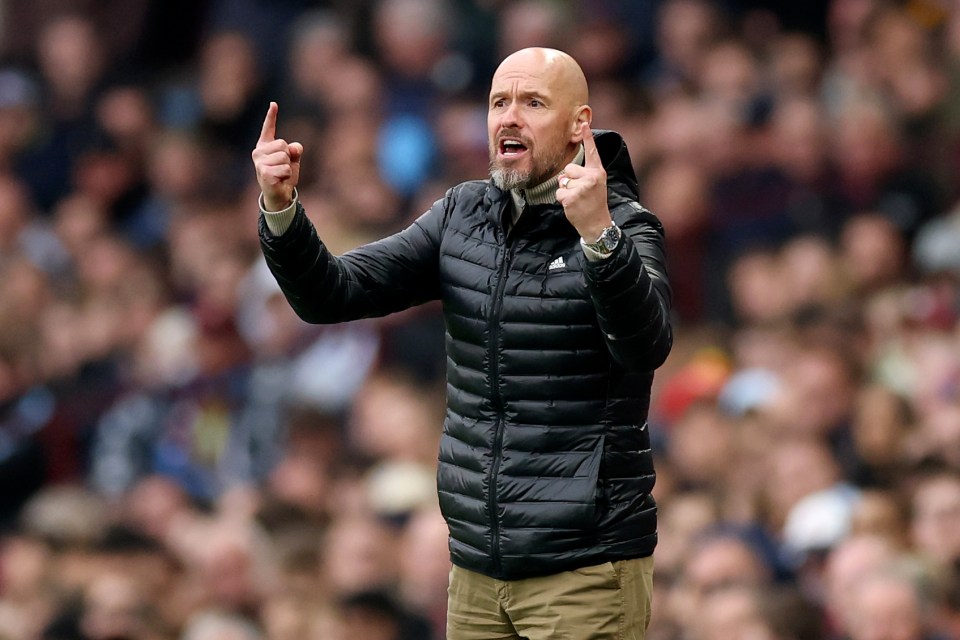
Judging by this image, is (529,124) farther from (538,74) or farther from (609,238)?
(609,238)

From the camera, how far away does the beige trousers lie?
13.1 ft

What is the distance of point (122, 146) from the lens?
445 inches

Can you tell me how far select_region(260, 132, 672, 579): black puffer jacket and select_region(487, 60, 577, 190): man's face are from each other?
9 cm

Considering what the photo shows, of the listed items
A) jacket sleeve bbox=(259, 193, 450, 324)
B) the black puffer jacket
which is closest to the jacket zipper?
the black puffer jacket

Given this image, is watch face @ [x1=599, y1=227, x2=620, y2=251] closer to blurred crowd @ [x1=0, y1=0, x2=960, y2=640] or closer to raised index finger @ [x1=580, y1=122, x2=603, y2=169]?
raised index finger @ [x1=580, y1=122, x2=603, y2=169]

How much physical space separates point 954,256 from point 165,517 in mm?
3693

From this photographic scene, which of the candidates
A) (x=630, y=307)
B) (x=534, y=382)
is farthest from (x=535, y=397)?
(x=630, y=307)

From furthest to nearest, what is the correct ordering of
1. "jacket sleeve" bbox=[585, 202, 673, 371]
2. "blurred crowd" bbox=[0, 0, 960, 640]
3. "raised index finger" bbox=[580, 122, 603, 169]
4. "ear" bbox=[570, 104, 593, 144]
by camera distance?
"blurred crowd" bbox=[0, 0, 960, 640] → "ear" bbox=[570, 104, 593, 144] → "raised index finger" bbox=[580, 122, 603, 169] → "jacket sleeve" bbox=[585, 202, 673, 371]

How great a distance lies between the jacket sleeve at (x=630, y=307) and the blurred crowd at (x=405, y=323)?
1933 mm

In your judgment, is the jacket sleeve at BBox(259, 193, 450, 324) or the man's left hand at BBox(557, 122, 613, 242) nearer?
the man's left hand at BBox(557, 122, 613, 242)

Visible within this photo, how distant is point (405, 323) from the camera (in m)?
8.55

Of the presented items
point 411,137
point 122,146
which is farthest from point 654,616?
point 122,146

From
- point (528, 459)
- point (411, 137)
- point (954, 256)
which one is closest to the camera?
point (528, 459)

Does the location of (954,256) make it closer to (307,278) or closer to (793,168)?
(793,168)
